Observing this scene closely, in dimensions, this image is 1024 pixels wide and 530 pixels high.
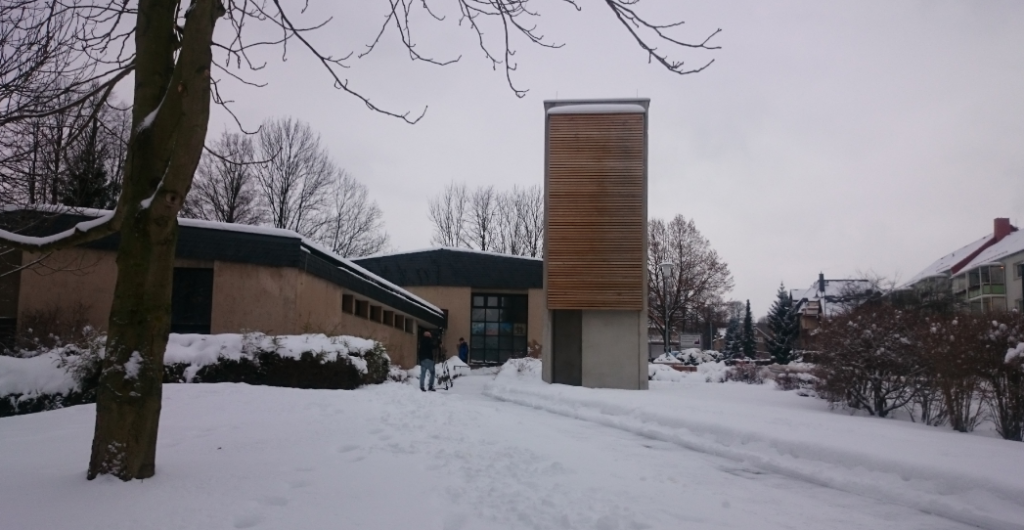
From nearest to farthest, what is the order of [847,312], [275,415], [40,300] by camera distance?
[275,415]
[847,312]
[40,300]

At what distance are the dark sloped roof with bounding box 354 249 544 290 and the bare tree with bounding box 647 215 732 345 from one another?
18538mm

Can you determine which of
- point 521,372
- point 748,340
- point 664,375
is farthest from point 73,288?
point 748,340

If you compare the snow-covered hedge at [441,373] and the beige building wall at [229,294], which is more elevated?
the beige building wall at [229,294]

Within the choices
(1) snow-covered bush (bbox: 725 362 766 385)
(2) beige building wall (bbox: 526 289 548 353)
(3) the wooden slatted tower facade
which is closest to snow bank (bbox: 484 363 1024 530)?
(3) the wooden slatted tower facade

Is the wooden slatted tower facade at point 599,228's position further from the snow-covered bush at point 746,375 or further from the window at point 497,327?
the window at point 497,327

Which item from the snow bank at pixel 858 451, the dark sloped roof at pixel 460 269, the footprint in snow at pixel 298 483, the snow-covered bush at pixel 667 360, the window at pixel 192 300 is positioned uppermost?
the dark sloped roof at pixel 460 269

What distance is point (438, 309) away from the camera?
1570 inches

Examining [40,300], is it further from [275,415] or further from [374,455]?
[374,455]

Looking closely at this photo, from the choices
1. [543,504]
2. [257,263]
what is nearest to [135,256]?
[543,504]

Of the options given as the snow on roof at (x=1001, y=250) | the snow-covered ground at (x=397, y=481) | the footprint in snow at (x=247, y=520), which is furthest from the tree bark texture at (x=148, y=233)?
the snow on roof at (x=1001, y=250)

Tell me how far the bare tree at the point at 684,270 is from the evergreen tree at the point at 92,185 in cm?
4003

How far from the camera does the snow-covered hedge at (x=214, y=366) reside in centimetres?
1165

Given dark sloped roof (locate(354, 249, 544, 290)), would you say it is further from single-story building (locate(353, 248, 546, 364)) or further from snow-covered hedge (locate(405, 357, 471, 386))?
snow-covered hedge (locate(405, 357, 471, 386))

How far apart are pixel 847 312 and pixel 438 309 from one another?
1088 inches
